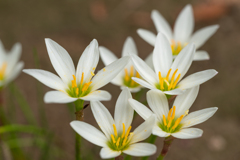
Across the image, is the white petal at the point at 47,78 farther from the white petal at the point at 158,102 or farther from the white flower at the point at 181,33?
the white flower at the point at 181,33

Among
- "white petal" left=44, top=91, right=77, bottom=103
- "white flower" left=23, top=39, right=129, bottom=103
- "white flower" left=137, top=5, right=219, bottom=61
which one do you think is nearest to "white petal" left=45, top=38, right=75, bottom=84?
Answer: "white flower" left=23, top=39, right=129, bottom=103

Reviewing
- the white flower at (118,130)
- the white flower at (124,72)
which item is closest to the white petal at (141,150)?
the white flower at (118,130)

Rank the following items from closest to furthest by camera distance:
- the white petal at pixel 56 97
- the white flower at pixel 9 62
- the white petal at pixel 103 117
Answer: the white petal at pixel 56 97
the white petal at pixel 103 117
the white flower at pixel 9 62

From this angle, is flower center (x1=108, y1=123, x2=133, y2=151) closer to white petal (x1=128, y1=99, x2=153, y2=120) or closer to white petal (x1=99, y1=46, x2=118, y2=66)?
white petal (x1=128, y1=99, x2=153, y2=120)

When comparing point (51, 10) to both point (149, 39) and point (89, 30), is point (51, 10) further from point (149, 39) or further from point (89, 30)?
point (149, 39)

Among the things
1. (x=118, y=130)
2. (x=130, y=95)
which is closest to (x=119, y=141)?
(x=118, y=130)

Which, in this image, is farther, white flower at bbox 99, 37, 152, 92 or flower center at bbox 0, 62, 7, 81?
flower center at bbox 0, 62, 7, 81
